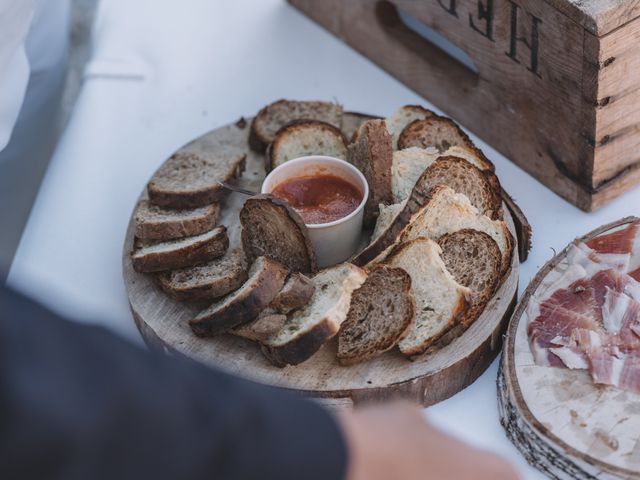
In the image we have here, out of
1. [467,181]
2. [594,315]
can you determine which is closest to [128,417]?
[594,315]

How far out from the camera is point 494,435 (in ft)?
7.09

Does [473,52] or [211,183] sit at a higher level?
[473,52]

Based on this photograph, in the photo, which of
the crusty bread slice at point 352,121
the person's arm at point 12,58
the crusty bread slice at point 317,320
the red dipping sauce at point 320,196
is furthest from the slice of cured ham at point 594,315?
the person's arm at point 12,58

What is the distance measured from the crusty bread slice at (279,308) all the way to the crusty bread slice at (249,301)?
0.05 ft

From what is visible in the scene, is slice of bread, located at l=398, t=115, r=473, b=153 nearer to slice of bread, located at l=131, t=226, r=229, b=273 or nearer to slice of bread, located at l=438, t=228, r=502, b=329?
slice of bread, located at l=438, t=228, r=502, b=329

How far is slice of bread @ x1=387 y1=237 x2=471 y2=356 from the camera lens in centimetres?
214

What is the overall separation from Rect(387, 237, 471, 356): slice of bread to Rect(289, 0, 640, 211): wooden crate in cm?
60

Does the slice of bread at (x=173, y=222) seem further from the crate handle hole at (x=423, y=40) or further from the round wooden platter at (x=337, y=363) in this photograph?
the crate handle hole at (x=423, y=40)

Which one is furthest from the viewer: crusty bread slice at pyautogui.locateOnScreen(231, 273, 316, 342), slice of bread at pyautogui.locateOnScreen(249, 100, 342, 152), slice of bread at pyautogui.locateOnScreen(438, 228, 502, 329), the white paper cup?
slice of bread at pyautogui.locateOnScreen(249, 100, 342, 152)

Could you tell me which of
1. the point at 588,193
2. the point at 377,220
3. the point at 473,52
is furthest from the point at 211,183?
the point at 588,193

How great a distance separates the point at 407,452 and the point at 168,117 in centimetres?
208

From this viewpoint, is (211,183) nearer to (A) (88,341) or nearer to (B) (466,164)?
(B) (466,164)

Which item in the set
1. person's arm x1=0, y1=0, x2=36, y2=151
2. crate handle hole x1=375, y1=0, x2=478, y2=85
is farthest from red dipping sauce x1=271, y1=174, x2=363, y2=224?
person's arm x1=0, y1=0, x2=36, y2=151

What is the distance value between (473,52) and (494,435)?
1195 millimetres
